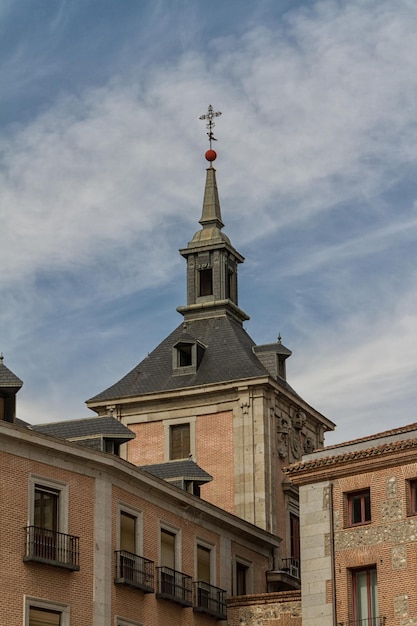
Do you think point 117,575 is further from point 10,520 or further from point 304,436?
point 304,436

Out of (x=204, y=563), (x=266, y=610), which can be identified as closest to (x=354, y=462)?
(x=266, y=610)

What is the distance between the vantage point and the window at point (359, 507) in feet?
137

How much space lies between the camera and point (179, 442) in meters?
58.1

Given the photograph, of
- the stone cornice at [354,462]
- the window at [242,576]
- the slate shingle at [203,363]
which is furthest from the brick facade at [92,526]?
the slate shingle at [203,363]

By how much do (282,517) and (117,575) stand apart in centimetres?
1584

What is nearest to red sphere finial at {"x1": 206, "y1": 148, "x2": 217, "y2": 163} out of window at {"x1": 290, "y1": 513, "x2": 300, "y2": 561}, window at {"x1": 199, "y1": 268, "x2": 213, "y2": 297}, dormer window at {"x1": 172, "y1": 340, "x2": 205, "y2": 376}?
window at {"x1": 199, "y1": 268, "x2": 213, "y2": 297}

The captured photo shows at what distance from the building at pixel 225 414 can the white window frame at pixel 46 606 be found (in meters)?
14.9

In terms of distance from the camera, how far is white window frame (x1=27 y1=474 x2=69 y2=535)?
39.4 meters

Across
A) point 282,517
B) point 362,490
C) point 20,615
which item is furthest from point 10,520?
point 282,517

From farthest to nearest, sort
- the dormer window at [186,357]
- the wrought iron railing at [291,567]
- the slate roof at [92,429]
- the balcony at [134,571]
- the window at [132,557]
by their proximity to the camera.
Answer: the dormer window at [186,357] < the wrought iron railing at [291,567] < the slate roof at [92,429] < the window at [132,557] < the balcony at [134,571]

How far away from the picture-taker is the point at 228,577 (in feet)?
162

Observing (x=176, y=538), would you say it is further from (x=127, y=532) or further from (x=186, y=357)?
(x=186, y=357)

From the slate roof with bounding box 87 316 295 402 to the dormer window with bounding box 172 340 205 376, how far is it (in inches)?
7.6

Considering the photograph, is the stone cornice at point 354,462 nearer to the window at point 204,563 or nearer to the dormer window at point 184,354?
the window at point 204,563
